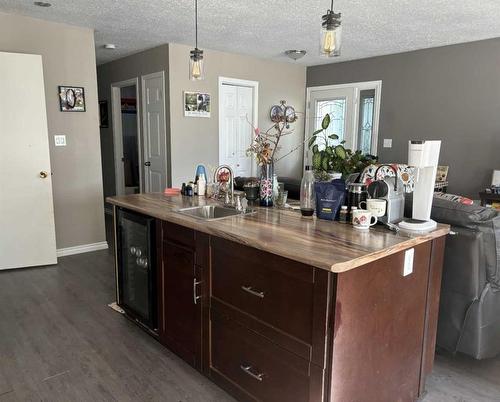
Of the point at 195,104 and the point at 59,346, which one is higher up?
the point at 195,104

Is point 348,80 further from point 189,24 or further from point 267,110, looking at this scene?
point 189,24

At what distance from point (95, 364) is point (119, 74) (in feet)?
15.6

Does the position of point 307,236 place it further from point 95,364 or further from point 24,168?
point 24,168

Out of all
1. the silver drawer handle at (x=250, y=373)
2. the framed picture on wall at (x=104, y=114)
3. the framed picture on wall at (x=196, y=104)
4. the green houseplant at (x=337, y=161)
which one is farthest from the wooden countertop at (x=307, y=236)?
the framed picture on wall at (x=104, y=114)

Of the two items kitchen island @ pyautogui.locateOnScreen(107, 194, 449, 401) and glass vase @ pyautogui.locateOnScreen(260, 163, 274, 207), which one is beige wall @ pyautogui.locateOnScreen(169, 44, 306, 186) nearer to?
glass vase @ pyautogui.locateOnScreen(260, 163, 274, 207)

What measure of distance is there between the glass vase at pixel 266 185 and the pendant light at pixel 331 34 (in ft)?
2.49

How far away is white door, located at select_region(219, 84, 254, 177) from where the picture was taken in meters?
5.69

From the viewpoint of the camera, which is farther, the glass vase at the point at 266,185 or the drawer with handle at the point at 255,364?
the glass vase at the point at 266,185

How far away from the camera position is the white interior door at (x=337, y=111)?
6.09m

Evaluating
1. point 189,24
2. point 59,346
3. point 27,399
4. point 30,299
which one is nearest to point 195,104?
point 189,24

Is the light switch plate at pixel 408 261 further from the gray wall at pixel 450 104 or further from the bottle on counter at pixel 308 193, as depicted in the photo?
the gray wall at pixel 450 104

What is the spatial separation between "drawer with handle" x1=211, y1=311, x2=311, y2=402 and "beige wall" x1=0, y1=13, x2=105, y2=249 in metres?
2.94

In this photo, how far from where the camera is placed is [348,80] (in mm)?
6047

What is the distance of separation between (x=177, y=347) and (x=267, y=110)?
14.8ft
